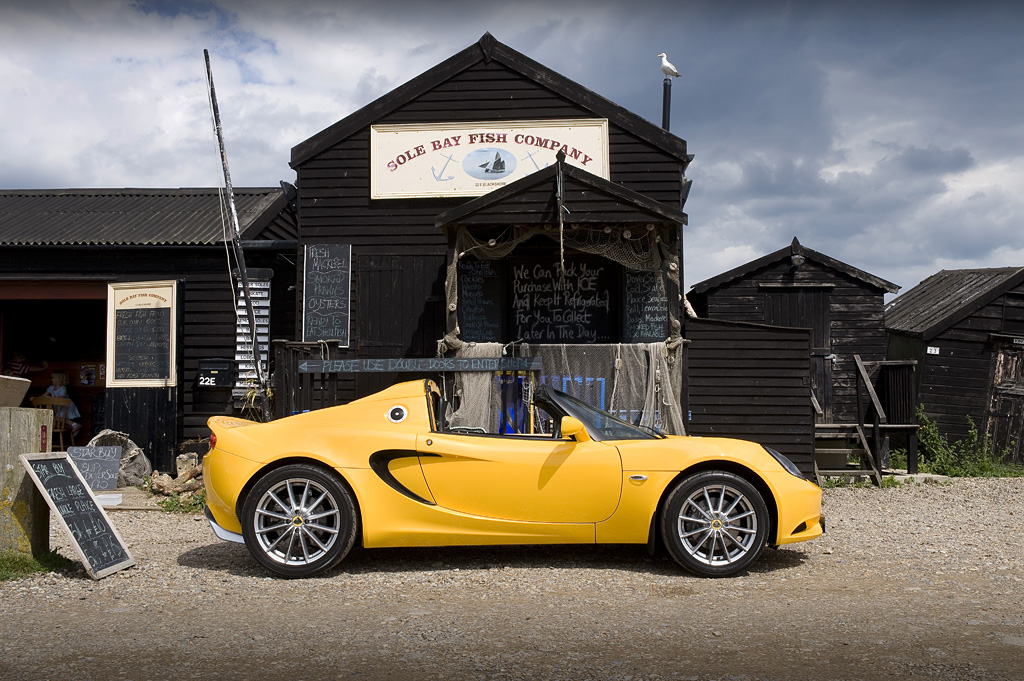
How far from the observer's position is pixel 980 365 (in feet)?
48.2

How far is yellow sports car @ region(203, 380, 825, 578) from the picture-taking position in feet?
18.7

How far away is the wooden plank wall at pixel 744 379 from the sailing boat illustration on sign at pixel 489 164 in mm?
3675

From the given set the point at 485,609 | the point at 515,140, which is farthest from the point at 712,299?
the point at 485,609

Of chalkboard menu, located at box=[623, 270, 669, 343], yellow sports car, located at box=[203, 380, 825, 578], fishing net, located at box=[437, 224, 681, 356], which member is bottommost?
yellow sports car, located at box=[203, 380, 825, 578]

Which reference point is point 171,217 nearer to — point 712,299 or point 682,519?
A: point 712,299

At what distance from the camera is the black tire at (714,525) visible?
18.6 feet

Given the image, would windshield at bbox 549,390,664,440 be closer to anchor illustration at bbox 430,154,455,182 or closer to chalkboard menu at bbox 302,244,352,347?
chalkboard menu at bbox 302,244,352,347

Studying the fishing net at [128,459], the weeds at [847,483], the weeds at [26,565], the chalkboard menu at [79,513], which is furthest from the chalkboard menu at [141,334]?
the weeds at [847,483]

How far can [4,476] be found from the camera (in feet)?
19.2

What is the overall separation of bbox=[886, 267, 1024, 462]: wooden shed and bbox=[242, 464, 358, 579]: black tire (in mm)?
12209

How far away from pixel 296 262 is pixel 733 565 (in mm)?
9086

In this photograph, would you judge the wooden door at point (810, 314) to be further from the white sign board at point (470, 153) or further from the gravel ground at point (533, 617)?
the gravel ground at point (533, 617)

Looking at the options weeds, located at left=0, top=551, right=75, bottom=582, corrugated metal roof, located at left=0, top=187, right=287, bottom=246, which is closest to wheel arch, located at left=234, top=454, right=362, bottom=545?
weeds, located at left=0, top=551, right=75, bottom=582

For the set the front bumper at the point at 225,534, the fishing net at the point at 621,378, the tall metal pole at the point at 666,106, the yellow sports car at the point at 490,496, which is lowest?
the front bumper at the point at 225,534
